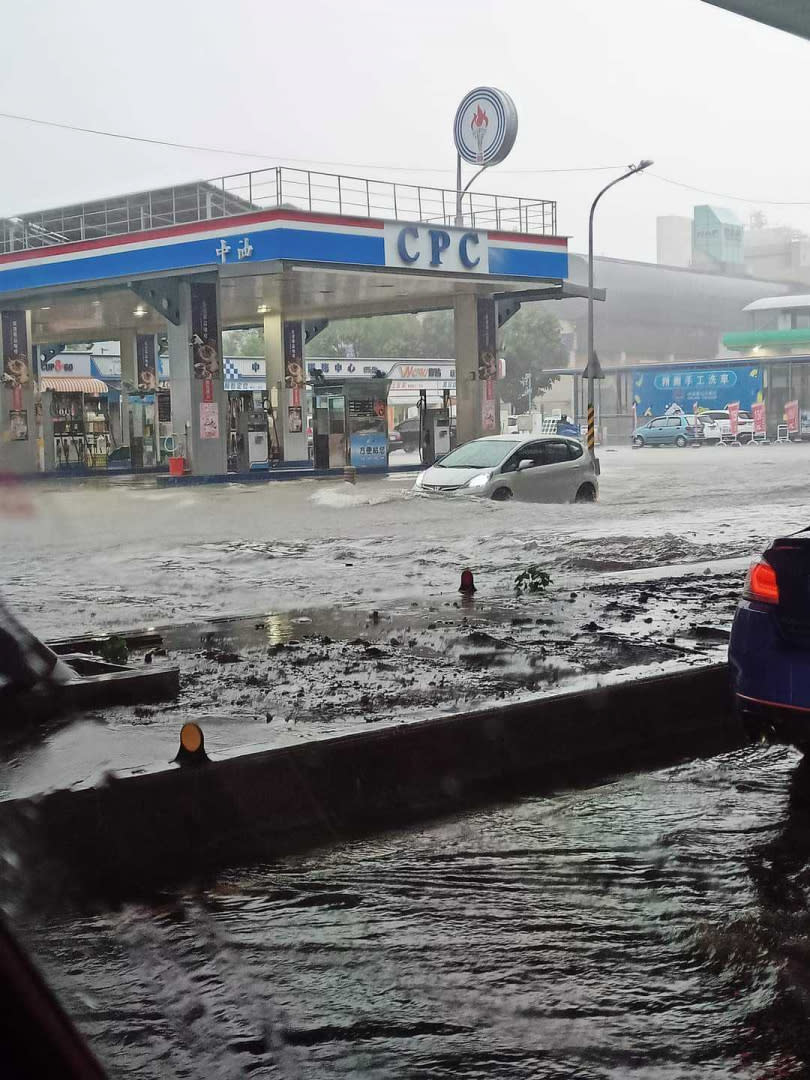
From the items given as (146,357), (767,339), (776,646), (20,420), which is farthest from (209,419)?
(767,339)

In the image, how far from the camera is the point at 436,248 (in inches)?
1246

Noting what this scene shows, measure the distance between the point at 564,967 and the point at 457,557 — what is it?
12113 millimetres

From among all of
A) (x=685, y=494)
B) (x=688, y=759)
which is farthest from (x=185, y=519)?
(x=688, y=759)

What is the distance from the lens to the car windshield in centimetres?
2247

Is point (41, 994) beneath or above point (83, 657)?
above

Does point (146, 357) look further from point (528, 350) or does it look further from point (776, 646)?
point (776, 646)

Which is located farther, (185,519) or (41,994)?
(185,519)

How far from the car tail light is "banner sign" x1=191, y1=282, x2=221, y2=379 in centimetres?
2778

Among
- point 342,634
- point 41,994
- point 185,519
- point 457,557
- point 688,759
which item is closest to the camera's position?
point 41,994

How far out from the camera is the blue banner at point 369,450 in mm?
34312

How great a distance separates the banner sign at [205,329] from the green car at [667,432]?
32.3 metres

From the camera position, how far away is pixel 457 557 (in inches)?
615

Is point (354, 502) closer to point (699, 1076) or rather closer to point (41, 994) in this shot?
point (699, 1076)

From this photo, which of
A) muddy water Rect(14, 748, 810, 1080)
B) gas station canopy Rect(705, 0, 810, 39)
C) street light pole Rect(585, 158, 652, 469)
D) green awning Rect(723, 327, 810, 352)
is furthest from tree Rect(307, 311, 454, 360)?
muddy water Rect(14, 748, 810, 1080)
